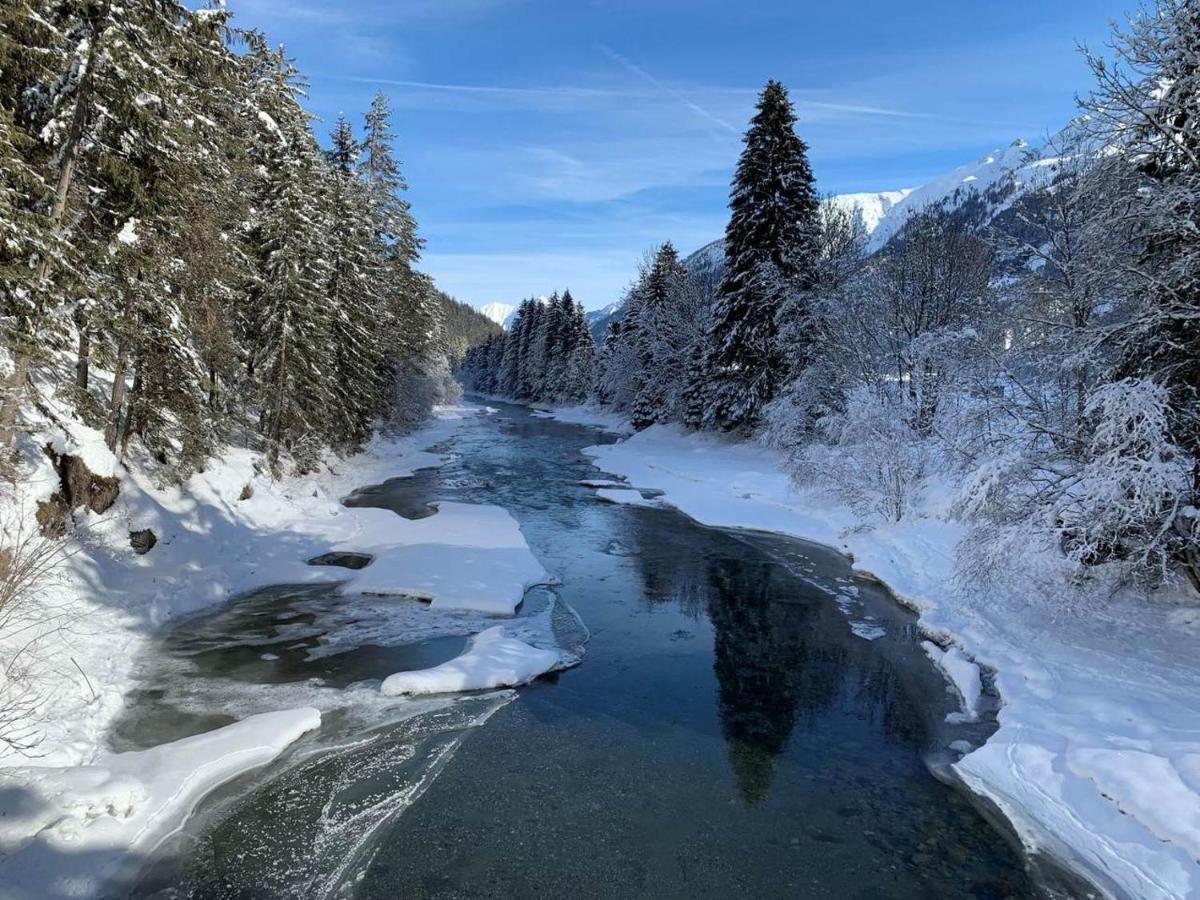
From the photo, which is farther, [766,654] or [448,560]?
[448,560]

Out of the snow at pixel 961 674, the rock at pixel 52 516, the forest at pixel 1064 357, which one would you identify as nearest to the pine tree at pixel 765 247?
the forest at pixel 1064 357

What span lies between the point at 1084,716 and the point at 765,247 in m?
25.9

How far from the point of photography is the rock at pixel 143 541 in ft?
43.0

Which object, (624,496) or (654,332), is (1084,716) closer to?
(624,496)

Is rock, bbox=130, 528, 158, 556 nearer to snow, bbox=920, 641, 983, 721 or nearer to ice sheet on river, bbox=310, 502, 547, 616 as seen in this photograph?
ice sheet on river, bbox=310, 502, 547, 616

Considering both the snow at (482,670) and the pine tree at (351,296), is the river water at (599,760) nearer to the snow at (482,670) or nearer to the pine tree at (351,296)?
the snow at (482,670)

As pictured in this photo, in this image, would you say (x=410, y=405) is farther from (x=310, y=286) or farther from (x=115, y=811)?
(x=115, y=811)

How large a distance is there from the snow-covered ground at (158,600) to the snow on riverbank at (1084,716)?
6.46m

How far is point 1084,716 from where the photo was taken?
27.3 ft

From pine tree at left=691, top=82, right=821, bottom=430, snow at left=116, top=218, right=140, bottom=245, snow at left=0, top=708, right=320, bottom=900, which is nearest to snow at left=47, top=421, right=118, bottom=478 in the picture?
snow at left=116, top=218, right=140, bottom=245

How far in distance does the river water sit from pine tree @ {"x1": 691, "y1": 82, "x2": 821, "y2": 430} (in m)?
18.3

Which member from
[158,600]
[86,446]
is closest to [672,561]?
[158,600]

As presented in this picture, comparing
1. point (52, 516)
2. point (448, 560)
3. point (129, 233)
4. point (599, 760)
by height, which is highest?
point (129, 233)

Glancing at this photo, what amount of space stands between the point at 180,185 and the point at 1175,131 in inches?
634
